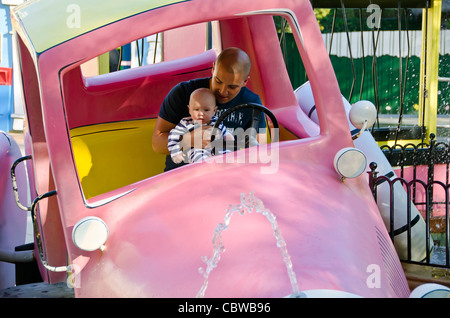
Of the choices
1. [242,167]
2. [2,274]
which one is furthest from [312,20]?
[2,274]

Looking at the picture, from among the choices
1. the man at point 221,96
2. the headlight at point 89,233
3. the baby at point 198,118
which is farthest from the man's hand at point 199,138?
the headlight at point 89,233

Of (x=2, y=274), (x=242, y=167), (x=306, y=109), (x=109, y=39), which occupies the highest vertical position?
(x=109, y=39)

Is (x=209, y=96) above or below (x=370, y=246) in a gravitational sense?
above

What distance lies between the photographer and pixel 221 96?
8.19 feet

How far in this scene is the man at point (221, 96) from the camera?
2396 millimetres

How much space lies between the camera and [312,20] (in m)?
1.99

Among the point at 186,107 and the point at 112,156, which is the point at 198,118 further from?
the point at 112,156

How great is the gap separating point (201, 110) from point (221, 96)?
1.13ft

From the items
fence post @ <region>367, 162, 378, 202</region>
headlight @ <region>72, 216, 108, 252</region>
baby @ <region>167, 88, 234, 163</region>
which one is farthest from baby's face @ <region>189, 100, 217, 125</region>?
fence post @ <region>367, 162, 378, 202</region>

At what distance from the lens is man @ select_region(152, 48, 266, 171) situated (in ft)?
7.86

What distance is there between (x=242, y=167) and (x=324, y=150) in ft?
1.07

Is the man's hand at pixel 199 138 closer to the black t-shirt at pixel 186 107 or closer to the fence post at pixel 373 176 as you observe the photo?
the black t-shirt at pixel 186 107
